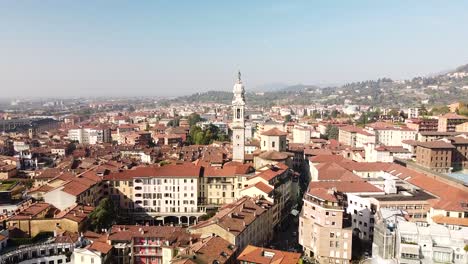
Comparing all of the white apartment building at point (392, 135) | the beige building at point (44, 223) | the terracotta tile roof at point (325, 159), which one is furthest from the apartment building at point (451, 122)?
the beige building at point (44, 223)

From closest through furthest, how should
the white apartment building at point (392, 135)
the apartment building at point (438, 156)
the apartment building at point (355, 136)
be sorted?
the apartment building at point (438, 156) < the apartment building at point (355, 136) < the white apartment building at point (392, 135)

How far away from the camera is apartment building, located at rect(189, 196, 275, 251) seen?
31109mm

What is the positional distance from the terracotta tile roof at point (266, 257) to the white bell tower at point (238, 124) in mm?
24291

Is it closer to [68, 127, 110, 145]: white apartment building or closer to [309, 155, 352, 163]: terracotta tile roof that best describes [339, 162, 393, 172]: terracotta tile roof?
[309, 155, 352, 163]: terracotta tile roof

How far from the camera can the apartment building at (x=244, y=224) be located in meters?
31.1

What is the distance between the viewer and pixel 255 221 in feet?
113

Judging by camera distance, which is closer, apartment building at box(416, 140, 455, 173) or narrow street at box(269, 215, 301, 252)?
Result: narrow street at box(269, 215, 301, 252)

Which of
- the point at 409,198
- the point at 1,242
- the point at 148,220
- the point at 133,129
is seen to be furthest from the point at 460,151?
the point at 133,129

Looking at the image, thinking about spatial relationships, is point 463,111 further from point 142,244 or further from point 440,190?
point 142,244

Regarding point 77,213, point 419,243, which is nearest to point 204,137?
point 77,213

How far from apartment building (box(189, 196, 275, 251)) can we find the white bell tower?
13983 mm

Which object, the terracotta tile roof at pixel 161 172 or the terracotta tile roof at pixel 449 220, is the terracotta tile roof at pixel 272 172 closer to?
the terracotta tile roof at pixel 161 172

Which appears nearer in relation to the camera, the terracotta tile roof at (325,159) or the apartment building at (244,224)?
the apartment building at (244,224)

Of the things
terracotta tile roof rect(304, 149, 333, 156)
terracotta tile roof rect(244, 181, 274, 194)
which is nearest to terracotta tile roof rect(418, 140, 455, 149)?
terracotta tile roof rect(304, 149, 333, 156)
